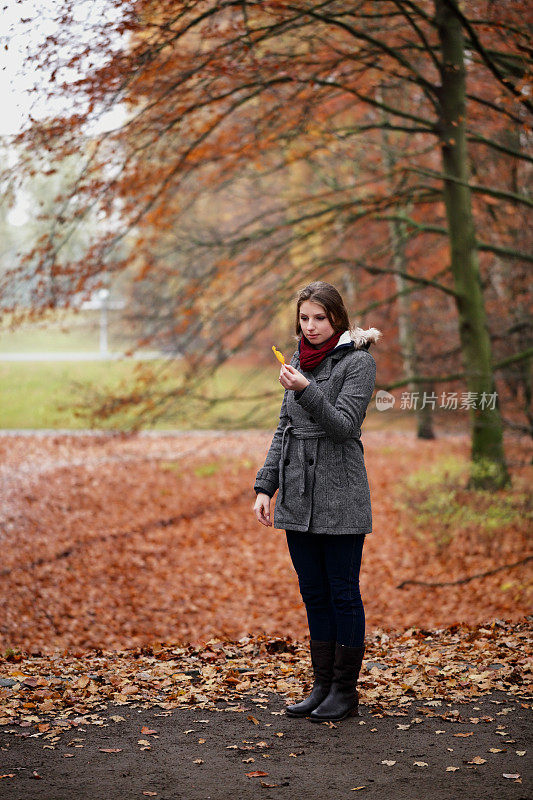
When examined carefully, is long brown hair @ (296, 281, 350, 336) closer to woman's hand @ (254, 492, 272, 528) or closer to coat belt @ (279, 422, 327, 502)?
coat belt @ (279, 422, 327, 502)

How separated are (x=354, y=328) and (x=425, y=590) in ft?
20.4

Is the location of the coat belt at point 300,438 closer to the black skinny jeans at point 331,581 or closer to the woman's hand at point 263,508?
the woman's hand at point 263,508

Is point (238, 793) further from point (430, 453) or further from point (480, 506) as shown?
point (430, 453)

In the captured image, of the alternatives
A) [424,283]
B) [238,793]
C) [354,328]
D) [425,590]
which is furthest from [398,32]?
[238,793]

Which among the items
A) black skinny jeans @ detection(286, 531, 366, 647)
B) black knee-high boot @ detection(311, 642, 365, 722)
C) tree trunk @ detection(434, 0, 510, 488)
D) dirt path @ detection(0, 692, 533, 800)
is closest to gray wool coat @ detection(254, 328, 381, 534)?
black skinny jeans @ detection(286, 531, 366, 647)

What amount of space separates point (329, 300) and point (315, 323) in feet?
0.40

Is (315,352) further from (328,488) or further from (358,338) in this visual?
(328,488)

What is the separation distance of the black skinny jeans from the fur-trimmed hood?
2.84ft

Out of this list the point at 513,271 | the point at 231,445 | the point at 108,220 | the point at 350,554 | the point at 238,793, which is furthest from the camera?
the point at 231,445

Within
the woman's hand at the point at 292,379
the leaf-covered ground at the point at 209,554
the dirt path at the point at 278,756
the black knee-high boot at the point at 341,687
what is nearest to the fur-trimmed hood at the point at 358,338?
the woman's hand at the point at 292,379

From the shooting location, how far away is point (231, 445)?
18656 millimetres

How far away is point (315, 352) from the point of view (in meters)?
3.72

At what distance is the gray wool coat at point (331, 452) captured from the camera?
3625 mm

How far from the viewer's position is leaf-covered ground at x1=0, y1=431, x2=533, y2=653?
8.66 meters
